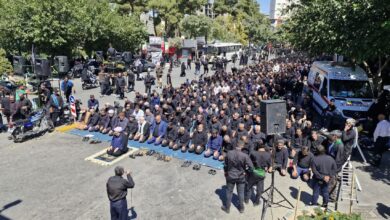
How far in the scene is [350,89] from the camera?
49.5 ft

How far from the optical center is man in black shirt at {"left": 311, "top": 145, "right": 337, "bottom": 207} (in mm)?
7879

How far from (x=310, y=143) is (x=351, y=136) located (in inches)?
64.0

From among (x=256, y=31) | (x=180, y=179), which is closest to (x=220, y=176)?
(x=180, y=179)

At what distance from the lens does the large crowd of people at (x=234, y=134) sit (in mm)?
8016

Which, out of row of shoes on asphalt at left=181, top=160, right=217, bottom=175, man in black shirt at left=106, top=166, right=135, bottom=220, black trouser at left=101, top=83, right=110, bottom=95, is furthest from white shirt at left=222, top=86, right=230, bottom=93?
man in black shirt at left=106, top=166, right=135, bottom=220

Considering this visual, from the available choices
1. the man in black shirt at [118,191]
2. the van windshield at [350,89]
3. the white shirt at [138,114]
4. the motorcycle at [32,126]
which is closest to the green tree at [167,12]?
the white shirt at [138,114]

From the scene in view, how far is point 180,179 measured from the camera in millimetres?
9992

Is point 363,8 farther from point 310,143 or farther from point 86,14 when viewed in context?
point 86,14

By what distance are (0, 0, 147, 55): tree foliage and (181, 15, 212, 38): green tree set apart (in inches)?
759

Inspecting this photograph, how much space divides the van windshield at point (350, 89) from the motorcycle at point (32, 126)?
12.7 metres

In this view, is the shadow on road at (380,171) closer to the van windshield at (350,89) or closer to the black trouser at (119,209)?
the van windshield at (350,89)

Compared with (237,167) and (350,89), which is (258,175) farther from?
(350,89)

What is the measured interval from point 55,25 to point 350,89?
69.8 ft

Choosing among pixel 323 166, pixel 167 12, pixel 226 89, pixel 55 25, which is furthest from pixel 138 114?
pixel 167 12
